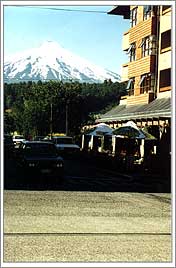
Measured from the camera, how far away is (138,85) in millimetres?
34406

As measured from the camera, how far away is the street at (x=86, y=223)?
7.89 meters

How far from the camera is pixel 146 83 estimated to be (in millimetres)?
35031

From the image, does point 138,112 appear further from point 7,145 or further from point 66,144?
point 7,145

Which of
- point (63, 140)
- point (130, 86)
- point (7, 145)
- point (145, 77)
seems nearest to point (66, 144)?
point (63, 140)

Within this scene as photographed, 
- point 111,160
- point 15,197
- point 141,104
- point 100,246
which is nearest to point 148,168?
point 111,160

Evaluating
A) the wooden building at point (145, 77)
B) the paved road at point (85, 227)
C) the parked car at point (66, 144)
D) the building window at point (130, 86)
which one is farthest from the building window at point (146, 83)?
the paved road at point (85, 227)

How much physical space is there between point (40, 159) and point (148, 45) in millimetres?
16735

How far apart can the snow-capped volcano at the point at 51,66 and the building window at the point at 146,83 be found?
23.5 metres

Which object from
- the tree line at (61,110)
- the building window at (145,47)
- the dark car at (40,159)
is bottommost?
the dark car at (40,159)

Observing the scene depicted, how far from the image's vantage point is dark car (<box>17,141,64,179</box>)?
19.8m

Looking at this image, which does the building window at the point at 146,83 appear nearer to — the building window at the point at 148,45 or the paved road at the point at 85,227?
the building window at the point at 148,45

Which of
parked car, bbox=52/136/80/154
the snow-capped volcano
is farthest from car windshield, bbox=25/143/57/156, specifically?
the snow-capped volcano

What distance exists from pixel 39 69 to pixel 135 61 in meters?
25.6

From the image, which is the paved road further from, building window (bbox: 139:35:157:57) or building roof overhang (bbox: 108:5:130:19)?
building window (bbox: 139:35:157:57)
